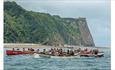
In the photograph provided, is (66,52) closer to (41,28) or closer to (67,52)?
(67,52)

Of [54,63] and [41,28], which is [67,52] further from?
[41,28]

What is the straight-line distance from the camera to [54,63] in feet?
12.0

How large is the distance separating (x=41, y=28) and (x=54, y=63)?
332 mm

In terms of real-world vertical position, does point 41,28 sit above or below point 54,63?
above

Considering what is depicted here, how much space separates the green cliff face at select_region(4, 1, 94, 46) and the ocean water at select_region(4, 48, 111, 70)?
143 mm

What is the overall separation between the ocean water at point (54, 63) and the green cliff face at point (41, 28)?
0.14 m

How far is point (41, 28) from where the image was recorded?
3.72 metres

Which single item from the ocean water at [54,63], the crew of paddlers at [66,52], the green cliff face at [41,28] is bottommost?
the ocean water at [54,63]

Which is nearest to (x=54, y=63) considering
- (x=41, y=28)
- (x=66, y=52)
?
(x=66, y=52)

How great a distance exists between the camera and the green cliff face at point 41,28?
370 centimetres

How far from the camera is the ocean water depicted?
3.66 meters
